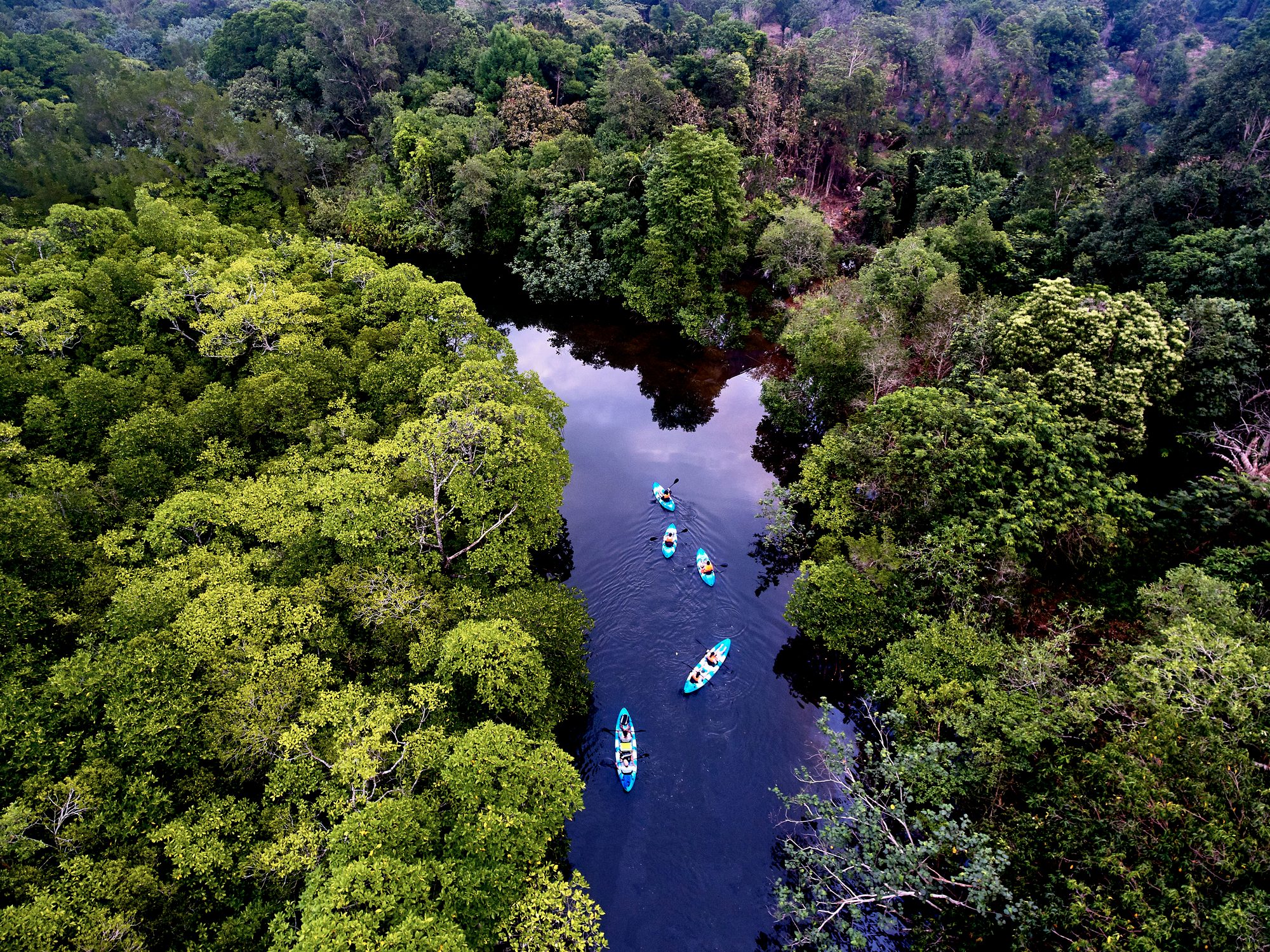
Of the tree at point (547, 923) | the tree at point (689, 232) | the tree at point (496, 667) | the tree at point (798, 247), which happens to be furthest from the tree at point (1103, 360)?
the tree at point (547, 923)

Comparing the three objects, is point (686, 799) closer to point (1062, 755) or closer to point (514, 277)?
point (1062, 755)

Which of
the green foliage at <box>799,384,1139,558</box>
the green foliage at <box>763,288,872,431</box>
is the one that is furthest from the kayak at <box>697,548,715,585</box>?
the green foliage at <box>763,288,872,431</box>

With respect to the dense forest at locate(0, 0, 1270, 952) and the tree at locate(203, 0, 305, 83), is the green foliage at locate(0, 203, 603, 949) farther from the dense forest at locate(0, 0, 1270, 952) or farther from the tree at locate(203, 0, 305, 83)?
the tree at locate(203, 0, 305, 83)

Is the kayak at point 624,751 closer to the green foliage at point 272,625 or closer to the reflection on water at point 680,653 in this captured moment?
the reflection on water at point 680,653

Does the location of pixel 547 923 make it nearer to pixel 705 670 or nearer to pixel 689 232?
pixel 705 670

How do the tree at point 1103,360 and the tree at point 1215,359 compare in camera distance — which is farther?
the tree at point 1215,359

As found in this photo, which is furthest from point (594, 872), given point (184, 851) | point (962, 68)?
point (962, 68)
